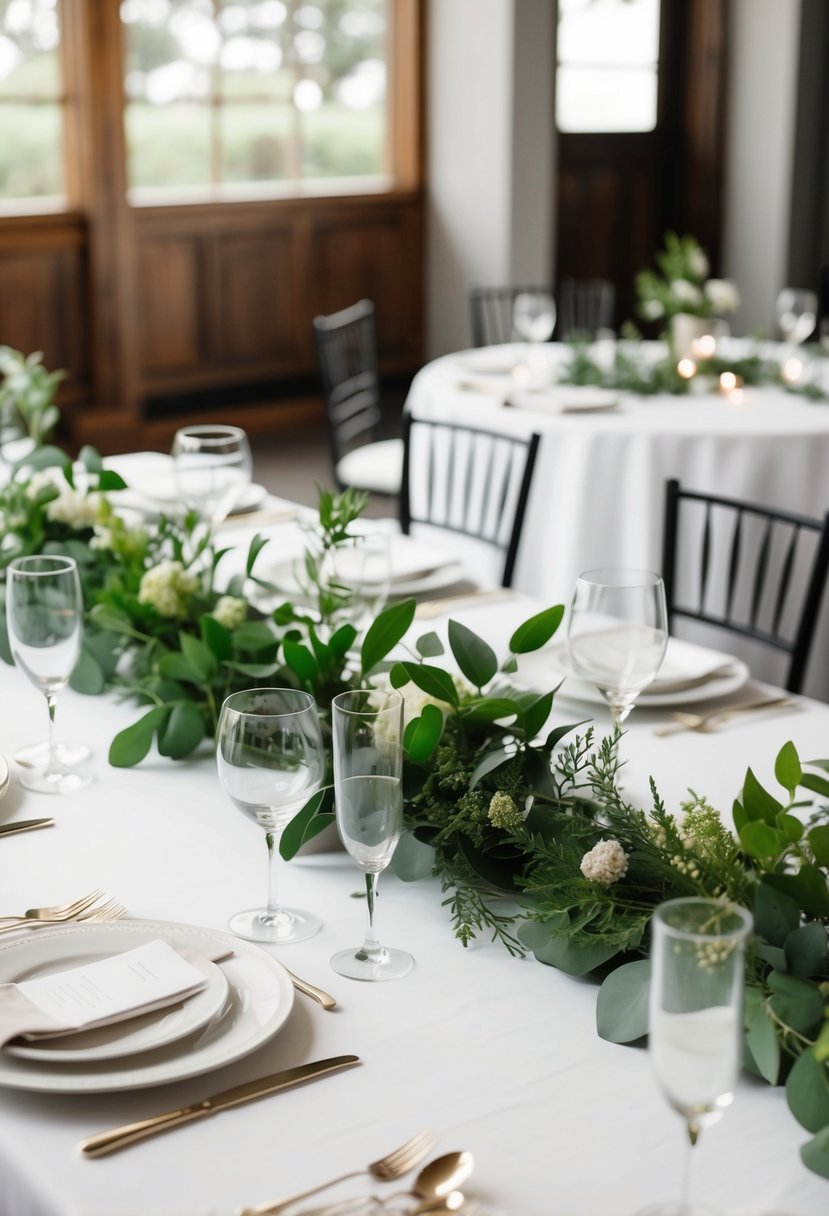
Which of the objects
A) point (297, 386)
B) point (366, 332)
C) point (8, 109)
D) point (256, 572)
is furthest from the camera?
point (297, 386)

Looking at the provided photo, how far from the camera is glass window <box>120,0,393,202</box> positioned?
604cm

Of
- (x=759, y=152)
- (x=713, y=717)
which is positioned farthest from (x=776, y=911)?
(x=759, y=152)

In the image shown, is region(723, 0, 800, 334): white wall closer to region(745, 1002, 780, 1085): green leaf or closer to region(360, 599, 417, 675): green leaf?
region(360, 599, 417, 675): green leaf

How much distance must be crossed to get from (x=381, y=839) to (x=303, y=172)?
605 centimetres

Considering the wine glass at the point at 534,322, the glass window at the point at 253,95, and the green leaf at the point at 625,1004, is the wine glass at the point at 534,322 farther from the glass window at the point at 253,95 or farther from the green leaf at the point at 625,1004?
the green leaf at the point at 625,1004

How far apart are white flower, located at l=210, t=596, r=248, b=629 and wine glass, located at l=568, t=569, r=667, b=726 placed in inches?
14.4

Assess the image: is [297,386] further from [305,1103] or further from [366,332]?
[305,1103]

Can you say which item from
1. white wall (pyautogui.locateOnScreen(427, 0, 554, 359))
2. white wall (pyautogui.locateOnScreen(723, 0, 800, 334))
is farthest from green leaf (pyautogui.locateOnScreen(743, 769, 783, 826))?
white wall (pyautogui.locateOnScreen(723, 0, 800, 334))

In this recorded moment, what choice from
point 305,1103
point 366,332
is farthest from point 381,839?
point 366,332

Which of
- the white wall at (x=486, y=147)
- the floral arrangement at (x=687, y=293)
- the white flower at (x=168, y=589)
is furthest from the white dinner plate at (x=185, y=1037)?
the white wall at (x=486, y=147)

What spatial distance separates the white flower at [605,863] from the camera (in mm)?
1018

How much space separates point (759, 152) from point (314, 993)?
286 inches

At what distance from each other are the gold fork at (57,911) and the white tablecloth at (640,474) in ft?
6.95

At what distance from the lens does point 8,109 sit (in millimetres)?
5633
